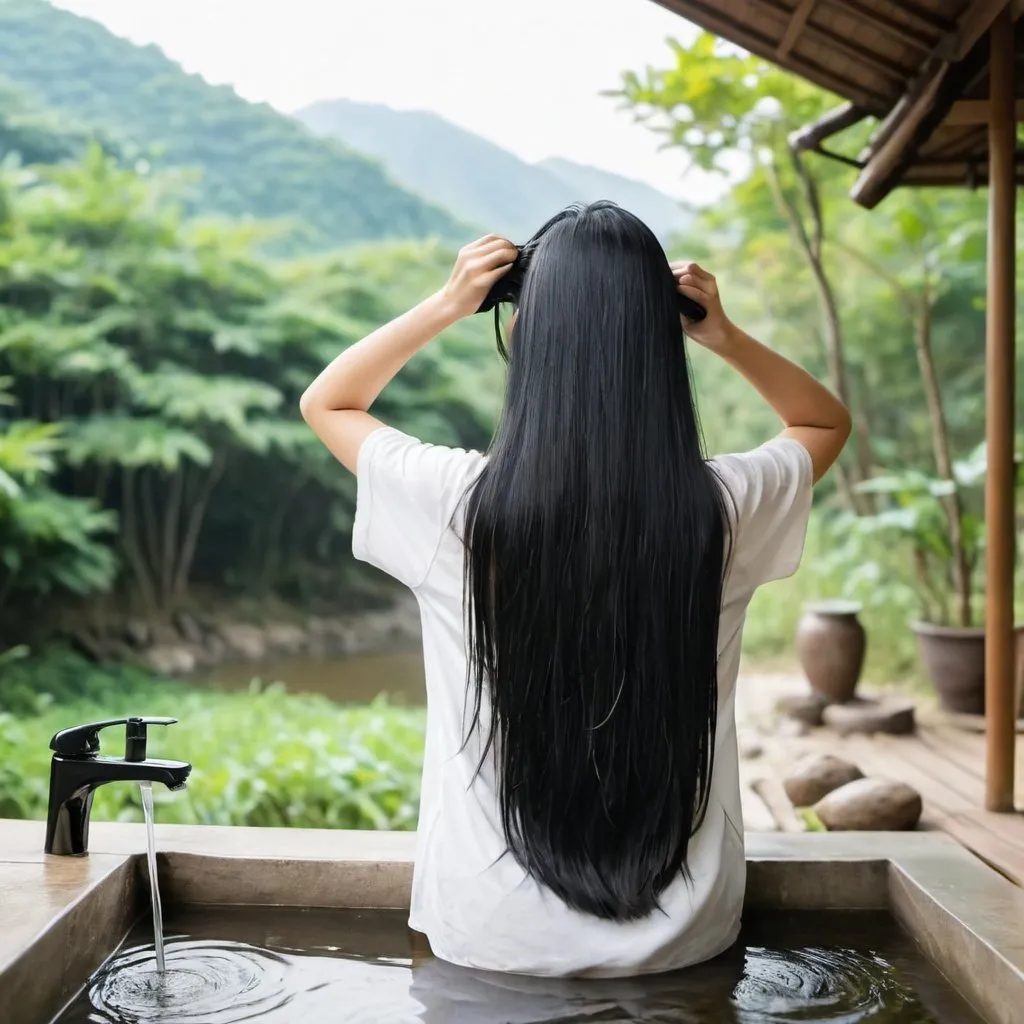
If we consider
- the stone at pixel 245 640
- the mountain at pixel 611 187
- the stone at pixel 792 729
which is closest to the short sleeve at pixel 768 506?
the stone at pixel 792 729

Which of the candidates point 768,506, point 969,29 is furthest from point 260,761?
point 969,29

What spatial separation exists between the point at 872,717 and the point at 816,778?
1623 mm

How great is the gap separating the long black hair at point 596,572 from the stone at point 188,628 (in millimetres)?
9751

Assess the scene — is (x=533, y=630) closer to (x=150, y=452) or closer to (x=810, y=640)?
(x=810, y=640)

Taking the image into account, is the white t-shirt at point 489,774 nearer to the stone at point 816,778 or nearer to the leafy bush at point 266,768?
the stone at point 816,778

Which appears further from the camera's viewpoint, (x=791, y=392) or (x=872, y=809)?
(x=872, y=809)

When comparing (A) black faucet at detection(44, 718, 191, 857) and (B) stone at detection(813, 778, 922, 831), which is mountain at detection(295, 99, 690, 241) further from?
(A) black faucet at detection(44, 718, 191, 857)

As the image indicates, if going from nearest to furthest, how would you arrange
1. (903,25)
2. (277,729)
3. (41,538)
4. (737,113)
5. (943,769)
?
(903,25) < (943,769) < (277,729) < (737,113) < (41,538)

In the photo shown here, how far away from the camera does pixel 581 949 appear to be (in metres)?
1.74

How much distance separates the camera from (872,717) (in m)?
5.42

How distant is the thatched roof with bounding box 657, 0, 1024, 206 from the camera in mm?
3191

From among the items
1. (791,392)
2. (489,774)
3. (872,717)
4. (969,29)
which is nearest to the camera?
(489,774)

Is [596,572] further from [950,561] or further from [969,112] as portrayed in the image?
[950,561]

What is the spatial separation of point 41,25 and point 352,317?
7.44m
